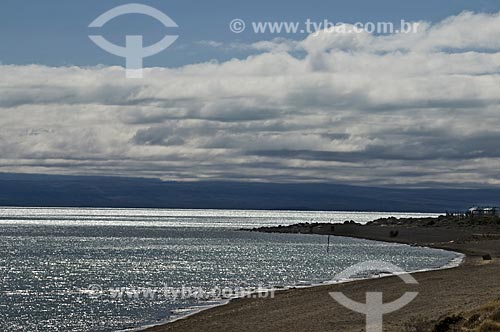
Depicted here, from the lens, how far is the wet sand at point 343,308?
30.5 meters

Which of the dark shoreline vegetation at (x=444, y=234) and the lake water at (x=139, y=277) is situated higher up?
the dark shoreline vegetation at (x=444, y=234)

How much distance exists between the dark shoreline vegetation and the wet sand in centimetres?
265

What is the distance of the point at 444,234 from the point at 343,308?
87.8m

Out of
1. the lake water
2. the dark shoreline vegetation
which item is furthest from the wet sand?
the lake water

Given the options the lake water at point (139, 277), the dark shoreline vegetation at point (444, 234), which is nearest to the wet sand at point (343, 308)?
the dark shoreline vegetation at point (444, 234)

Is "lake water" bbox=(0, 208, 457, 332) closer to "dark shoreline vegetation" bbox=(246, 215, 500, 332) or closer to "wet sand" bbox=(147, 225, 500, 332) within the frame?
"wet sand" bbox=(147, 225, 500, 332)

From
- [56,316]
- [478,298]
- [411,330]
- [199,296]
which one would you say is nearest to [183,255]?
[199,296]

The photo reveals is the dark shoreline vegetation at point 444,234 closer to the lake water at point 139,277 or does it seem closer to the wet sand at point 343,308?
the wet sand at point 343,308

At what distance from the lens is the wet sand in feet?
100

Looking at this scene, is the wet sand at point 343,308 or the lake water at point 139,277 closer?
the wet sand at point 343,308

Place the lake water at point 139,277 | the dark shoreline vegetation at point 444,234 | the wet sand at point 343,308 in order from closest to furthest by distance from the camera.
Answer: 1. the dark shoreline vegetation at point 444,234
2. the wet sand at point 343,308
3. the lake water at point 139,277

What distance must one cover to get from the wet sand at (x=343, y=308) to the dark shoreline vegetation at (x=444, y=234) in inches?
105

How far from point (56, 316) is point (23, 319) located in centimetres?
165

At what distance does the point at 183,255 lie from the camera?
88938mm
